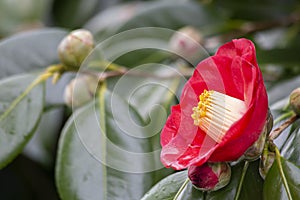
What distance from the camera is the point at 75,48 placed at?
1099mm

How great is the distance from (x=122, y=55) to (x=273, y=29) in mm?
562

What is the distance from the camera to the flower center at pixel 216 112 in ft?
2.51

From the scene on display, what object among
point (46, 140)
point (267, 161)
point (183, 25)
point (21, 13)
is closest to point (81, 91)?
point (267, 161)

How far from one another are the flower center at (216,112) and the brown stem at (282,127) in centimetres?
7

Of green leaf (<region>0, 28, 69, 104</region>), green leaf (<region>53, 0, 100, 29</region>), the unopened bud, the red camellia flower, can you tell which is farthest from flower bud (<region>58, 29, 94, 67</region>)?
green leaf (<region>53, 0, 100, 29</region>)

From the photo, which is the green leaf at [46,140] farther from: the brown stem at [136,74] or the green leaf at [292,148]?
the green leaf at [292,148]

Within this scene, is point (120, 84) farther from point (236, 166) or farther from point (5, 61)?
point (236, 166)

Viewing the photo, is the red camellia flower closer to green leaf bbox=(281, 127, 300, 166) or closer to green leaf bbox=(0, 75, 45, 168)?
green leaf bbox=(281, 127, 300, 166)

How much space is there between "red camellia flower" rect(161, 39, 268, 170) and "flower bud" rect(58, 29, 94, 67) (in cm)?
34

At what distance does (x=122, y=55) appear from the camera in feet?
4.60

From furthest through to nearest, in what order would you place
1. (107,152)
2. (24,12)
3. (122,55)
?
(24,12), (122,55), (107,152)

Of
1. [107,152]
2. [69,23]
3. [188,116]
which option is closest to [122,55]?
[107,152]

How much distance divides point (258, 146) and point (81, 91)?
0.49 meters

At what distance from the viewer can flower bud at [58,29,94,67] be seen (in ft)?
3.60
